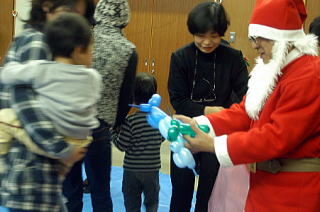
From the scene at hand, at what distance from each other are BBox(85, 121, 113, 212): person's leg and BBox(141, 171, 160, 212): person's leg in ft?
0.90

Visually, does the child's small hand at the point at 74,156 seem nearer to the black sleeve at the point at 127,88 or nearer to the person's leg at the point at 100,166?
the person's leg at the point at 100,166

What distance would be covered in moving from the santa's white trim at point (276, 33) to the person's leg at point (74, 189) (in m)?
1.11

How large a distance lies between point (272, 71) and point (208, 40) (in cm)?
85

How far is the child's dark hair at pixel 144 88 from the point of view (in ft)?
8.55

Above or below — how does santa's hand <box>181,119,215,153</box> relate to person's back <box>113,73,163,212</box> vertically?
above

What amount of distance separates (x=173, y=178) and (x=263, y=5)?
1.26 metres

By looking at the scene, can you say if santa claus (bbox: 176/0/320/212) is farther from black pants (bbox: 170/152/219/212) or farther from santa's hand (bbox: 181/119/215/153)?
black pants (bbox: 170/152/219/212)

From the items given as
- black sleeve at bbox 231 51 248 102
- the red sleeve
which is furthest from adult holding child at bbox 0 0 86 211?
black sleeve at bbox 231 51 248 102

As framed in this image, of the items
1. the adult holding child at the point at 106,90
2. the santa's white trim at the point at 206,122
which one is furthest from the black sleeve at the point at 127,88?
the santa's white trim at the point at 206,122

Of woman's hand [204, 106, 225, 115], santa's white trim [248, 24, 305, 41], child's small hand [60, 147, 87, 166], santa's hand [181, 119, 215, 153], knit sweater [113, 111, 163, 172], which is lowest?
knit sweater [113, 111, 163, 172]

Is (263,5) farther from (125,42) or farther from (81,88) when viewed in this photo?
(125,42)

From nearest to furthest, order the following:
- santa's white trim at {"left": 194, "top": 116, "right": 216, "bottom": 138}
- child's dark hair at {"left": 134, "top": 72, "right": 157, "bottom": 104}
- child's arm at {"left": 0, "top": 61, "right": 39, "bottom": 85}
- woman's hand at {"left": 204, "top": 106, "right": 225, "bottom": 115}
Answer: child's arm at {"left": 0, "top": 61, "right": 39, "bottom": 85} < santa's white trim at {"left": 194, "top": 116, "right": 216, "bottom": 138} < woman's hand at {"left": 204, "top": 106, "right": 225, "bottom": 115} < child's dark hair at {"left": 134, "top": 72, "right": 157, "bottom": 104}

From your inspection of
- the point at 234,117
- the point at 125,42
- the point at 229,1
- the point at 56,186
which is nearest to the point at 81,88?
the point at 56,186

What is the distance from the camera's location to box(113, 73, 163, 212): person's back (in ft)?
8.32
